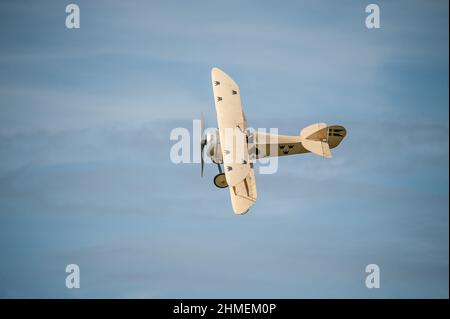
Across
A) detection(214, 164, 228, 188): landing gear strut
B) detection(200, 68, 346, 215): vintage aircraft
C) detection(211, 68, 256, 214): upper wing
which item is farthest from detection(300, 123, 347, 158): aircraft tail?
detection(214, 164, 228, 188): landing gear strut

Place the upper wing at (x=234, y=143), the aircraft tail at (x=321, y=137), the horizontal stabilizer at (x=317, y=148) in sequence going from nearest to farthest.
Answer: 1. the upper wing at (x=234, y=143)
2. the horizontal stabilizer at (x=317, y=148)
3. the aircraft tail at (x=321, y=137)

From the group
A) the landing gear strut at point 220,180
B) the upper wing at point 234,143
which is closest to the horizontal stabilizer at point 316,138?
the upper wing at point 234,143

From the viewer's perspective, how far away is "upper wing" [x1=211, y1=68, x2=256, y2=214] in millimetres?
74688

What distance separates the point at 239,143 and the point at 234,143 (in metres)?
0.39

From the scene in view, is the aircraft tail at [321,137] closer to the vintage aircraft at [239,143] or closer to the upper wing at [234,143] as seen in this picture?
the vintage aircraft at [239,143]

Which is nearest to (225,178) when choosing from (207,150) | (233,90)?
(207,150)

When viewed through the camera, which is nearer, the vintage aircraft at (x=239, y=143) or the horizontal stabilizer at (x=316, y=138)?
the vintage aircraft at (x=239, y=143)

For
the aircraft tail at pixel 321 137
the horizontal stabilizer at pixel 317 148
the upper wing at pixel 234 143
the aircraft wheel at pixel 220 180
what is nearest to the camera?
the upper wing at pixel 234 143

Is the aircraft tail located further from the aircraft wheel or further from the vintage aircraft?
the aircraft wheel

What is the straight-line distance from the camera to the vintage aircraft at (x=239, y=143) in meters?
75.1

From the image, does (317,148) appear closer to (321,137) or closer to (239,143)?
(321,137)
